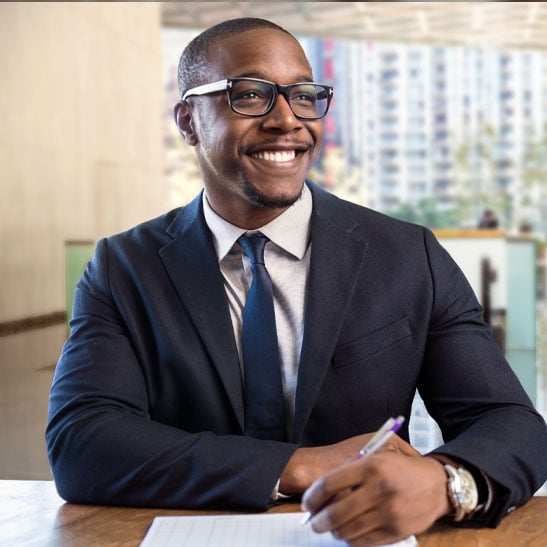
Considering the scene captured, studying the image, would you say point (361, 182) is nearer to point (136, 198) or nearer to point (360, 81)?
point (360, 81)

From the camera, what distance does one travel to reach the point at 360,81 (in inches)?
1318

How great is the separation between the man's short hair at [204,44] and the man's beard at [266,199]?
256 mm

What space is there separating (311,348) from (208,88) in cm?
58

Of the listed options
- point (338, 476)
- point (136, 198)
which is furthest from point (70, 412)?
point (136, 198)

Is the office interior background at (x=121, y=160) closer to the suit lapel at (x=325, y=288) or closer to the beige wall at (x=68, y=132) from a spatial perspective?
the beige wall at (x=68, y=132)

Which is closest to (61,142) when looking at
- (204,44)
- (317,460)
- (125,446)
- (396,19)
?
(396,19)

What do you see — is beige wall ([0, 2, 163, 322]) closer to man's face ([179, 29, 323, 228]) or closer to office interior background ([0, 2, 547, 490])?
office interior background ([0, 2, 547, 490])

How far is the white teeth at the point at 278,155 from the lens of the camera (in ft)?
6.16

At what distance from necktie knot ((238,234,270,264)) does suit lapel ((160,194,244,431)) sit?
66mm

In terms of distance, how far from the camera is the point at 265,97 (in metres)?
1.84

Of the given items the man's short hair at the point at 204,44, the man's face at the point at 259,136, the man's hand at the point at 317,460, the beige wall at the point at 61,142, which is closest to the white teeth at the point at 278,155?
the man's face at the point at 259,136

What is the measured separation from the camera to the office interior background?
7.92 m

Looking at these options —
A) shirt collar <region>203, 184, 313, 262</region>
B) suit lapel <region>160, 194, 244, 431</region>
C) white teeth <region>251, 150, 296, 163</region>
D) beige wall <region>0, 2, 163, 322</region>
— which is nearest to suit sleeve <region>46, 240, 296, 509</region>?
suit lapel <region>160, 194, 244, 431</region>

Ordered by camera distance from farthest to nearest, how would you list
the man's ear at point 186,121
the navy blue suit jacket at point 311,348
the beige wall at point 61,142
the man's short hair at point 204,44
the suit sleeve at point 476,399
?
the beige wall at point 61,142
the man's ear at point 186,121
the man's short hair at point 204,44
the navy blue suit jacket at point 311,348
the suit sleeve at point 476,399
